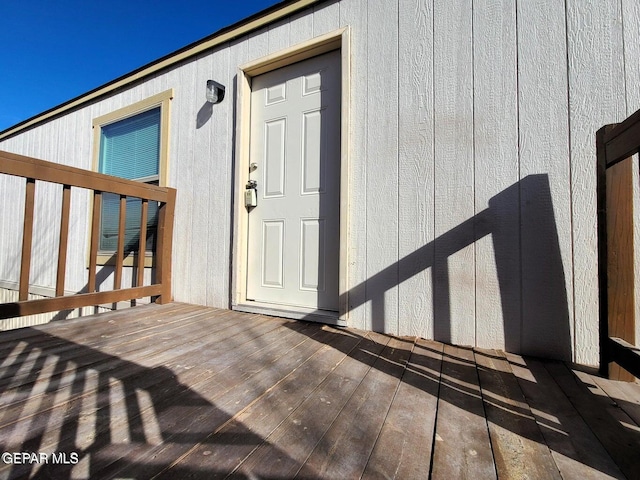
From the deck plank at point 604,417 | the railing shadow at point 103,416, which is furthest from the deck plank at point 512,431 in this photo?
the railing shadow at point 103,416

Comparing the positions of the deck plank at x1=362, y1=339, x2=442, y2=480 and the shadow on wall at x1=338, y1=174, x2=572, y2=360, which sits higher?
the shadow on wall at x1=338, y1=174, x2=572, y2=360

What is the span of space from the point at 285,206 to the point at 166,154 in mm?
1432

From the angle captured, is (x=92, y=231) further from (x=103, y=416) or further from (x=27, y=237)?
(x=103, y=416)

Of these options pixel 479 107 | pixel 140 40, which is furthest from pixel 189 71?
pixel 140 40

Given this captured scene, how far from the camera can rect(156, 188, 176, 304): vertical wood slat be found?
2389 mm

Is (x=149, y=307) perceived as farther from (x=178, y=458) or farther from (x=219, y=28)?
(x=219, y=28)

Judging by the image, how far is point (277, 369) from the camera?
1154 mm

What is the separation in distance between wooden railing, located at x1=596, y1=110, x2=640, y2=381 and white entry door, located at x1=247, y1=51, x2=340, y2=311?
4.23 feet

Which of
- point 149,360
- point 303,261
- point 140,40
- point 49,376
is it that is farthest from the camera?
point 140,40

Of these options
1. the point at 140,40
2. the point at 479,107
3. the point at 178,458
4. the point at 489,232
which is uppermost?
the point at 140,40

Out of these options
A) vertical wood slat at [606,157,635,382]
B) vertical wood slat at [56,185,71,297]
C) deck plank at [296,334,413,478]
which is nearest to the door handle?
vertical wood slat at [56,185,71,297]

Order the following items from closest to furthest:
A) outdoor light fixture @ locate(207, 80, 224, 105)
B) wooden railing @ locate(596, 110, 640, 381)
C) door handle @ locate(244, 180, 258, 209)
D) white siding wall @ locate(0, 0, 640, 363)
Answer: wooden railing @ locate(596, 110, 640, 381) → white siding wall @ locate(0, 0, 640, 363) → door handle @ locate(244, 180, 258, 209) → outdoor light fixture @ locate(207, 80, 224, 105)

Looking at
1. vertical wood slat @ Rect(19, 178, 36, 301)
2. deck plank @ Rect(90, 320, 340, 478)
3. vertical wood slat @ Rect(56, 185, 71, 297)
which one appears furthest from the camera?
vertical wood slat @ Rect(56, 185, 71, 297)

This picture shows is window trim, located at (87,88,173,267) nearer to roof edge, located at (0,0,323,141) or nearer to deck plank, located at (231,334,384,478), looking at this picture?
roof edge, located at (0,0,323,141)
